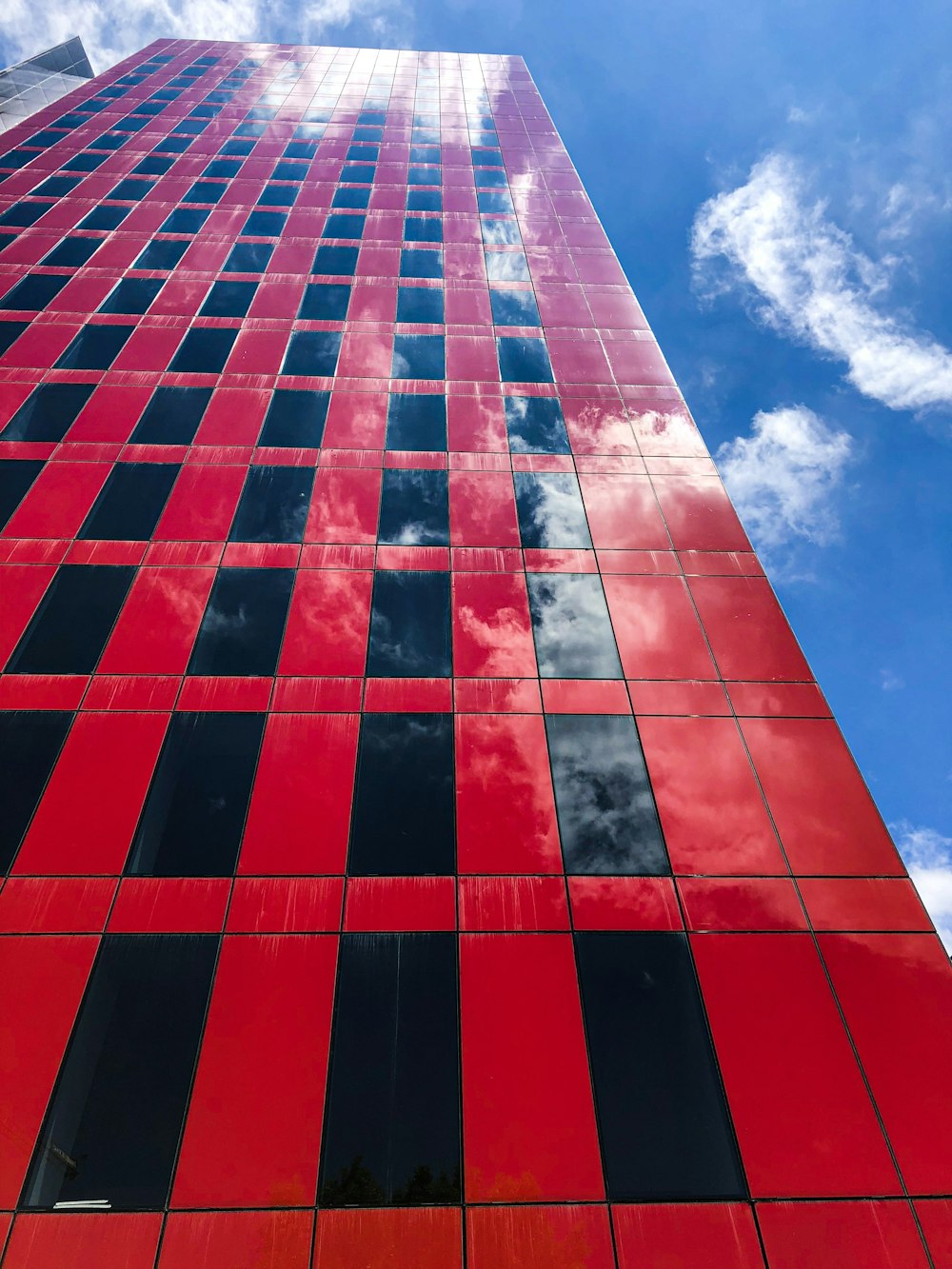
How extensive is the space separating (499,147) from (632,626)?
38.8 m

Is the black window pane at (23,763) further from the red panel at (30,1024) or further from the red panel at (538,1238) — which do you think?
the red panel at (538,1238)

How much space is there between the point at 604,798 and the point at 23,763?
1418 cm

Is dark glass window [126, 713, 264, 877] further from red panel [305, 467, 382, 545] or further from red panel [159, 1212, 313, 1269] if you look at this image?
red panel [305, 467, 382, 545]

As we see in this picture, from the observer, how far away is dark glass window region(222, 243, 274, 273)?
99.7 feet

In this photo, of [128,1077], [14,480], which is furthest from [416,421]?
[128,1077]

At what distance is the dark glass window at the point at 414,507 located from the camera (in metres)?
20.8

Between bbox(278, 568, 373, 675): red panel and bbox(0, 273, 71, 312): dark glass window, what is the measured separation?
66.5 feet

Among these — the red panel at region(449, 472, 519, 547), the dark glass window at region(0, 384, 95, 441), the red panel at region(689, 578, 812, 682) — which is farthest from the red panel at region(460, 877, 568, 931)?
the dark glass window at region(0, 384, 95, 441)

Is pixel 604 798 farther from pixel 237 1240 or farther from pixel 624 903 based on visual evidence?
pixel 237 1240

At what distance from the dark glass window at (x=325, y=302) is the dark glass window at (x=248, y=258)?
130 inches

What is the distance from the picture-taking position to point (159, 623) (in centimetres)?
1834

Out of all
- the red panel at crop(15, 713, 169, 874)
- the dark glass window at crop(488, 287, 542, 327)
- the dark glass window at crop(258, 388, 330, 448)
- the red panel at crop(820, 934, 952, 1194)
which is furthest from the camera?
the dark glass window at crop(488, 287, 542, 327)

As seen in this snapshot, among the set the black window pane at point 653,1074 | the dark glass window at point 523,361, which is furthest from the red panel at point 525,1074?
the dark glass window at point 523,361

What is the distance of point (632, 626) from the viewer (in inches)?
744
